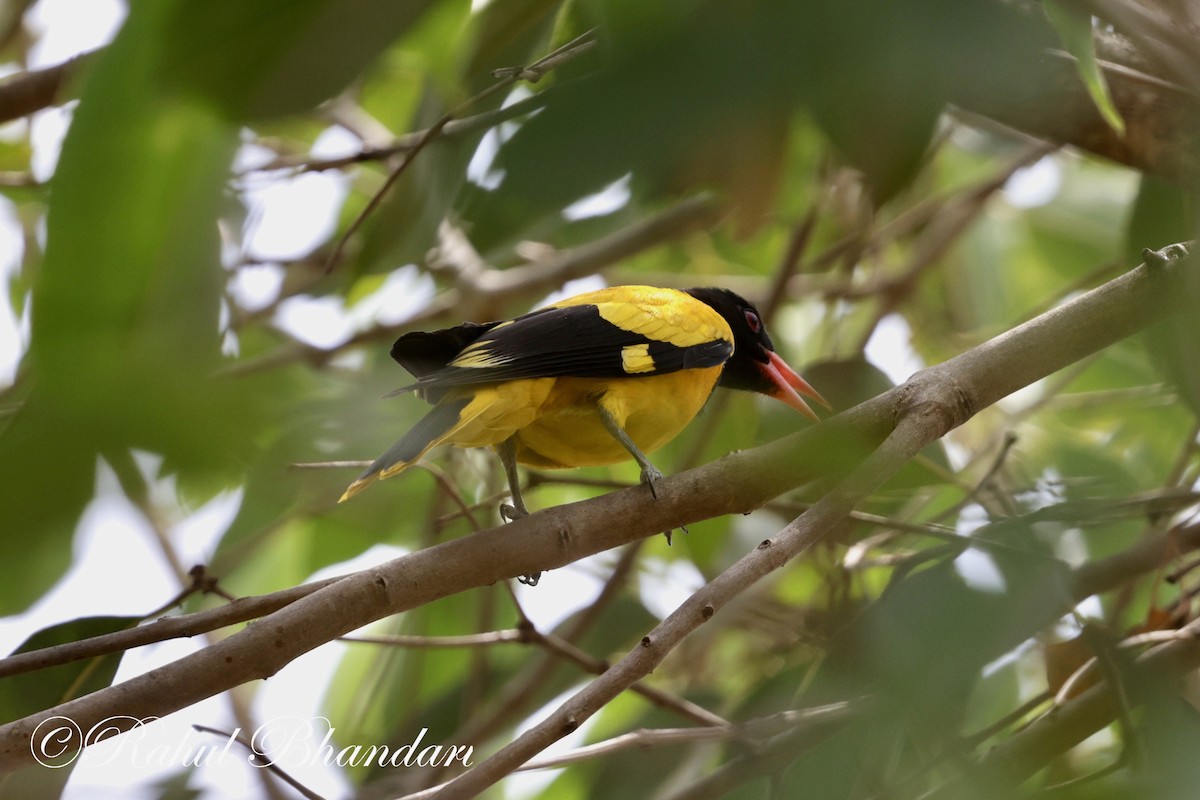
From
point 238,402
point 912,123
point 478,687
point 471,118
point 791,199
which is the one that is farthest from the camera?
point 791,199

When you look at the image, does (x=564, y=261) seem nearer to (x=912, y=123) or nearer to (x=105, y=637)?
(x=105, y=637)

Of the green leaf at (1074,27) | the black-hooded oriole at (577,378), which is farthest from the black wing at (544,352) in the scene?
the green leaf at (1074,27)

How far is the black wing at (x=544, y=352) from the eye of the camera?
2330 millimetres

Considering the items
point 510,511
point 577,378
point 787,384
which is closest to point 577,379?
point 577,378

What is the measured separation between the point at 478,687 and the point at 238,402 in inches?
112

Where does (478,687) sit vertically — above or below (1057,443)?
below

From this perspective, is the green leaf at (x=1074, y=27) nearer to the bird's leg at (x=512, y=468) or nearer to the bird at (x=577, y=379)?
the bird at (x=577, y=379)

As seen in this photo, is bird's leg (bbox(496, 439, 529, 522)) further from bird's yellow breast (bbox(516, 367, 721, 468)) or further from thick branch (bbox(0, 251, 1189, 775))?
thick branch (bbox(0, 251, 1189, 775))

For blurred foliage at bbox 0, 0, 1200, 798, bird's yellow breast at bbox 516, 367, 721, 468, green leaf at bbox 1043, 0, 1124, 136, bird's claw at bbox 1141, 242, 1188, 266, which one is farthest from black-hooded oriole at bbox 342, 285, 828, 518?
green leaf at bbox 1043, 0, 1124, 136

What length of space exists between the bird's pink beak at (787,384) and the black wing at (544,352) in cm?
32

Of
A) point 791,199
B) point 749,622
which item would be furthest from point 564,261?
point 749,622

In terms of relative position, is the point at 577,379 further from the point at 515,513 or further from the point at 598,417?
the point at 515,513

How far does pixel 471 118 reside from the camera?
1511 mm

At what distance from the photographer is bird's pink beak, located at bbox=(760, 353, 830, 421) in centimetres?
308
